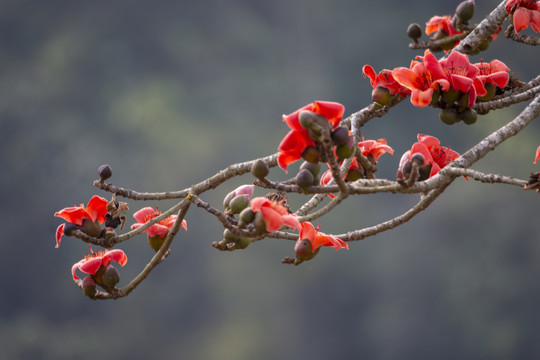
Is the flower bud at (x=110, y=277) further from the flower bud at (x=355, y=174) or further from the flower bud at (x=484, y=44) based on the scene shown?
the flower bud at (x=484, y=44)

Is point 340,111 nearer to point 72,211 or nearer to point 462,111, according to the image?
point 462,111

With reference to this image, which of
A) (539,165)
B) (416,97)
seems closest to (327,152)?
(416,97)

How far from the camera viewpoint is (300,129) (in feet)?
3.08

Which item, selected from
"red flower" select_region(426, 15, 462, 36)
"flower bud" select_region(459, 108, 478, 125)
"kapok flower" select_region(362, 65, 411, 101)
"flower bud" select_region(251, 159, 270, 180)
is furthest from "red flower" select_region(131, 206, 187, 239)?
"red flower" select_region(426, 15, 462, 36)

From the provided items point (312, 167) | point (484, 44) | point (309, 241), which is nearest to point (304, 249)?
point (309, 241)

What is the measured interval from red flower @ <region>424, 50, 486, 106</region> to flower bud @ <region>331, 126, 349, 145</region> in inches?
13.0

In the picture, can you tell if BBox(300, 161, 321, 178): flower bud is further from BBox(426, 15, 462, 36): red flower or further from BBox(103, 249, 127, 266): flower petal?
BBox(426, 15, 462, 36): red flower

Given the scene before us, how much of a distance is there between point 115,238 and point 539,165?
7.07 meters

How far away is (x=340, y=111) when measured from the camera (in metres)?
0.92

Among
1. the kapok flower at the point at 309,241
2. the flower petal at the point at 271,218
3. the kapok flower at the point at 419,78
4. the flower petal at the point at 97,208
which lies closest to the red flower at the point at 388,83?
the kapok flower at the point at 419,78

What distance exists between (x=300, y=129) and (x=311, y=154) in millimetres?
41

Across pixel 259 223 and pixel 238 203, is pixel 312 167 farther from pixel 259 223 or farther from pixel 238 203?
pixel 238 203

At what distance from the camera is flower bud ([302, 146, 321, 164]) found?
94cm

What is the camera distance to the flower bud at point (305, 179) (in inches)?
37.2
